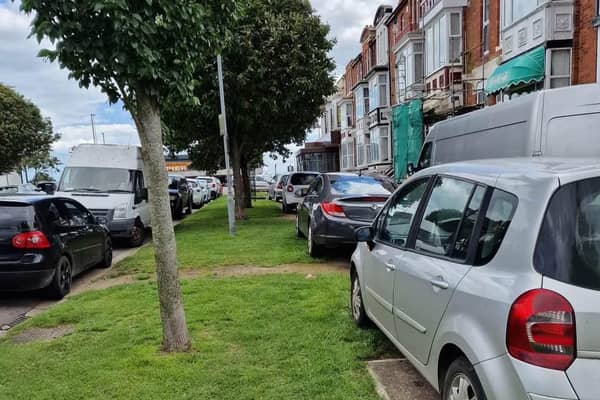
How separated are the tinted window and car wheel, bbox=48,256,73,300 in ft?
20.7

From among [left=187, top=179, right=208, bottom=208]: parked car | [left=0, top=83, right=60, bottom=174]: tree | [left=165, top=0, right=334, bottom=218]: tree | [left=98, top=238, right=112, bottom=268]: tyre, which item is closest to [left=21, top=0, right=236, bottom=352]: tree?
[left=98, top=238, right=112, bottom=268]: tyre

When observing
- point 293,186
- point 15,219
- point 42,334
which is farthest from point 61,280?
point 293,186

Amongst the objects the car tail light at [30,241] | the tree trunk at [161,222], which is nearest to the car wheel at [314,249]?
the car tail light at [30,241]

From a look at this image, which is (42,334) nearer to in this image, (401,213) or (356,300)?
(356,300)

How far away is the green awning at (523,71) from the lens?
12922 mm

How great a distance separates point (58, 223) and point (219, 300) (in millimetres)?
3044

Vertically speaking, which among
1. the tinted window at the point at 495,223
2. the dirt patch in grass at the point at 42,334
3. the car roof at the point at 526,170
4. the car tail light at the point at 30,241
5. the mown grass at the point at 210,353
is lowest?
the dirt patch in grass at the point at 42,334

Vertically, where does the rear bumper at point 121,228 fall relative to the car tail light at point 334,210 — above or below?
below

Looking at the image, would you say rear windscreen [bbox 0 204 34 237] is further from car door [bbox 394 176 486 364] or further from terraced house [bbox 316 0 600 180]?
terraced house [bbox 316 0 600 180]

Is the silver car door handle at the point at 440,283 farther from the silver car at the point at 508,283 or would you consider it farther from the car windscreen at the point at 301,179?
the car windscreen at the point at 301,179

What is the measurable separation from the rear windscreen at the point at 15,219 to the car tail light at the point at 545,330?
6.68 meters

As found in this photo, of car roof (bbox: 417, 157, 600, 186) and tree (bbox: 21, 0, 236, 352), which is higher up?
A: tree (bbox: 21, 0, 236, 352)

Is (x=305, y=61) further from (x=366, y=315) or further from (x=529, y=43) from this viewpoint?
(x=366, y=315)

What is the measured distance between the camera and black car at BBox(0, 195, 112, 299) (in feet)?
22.0
